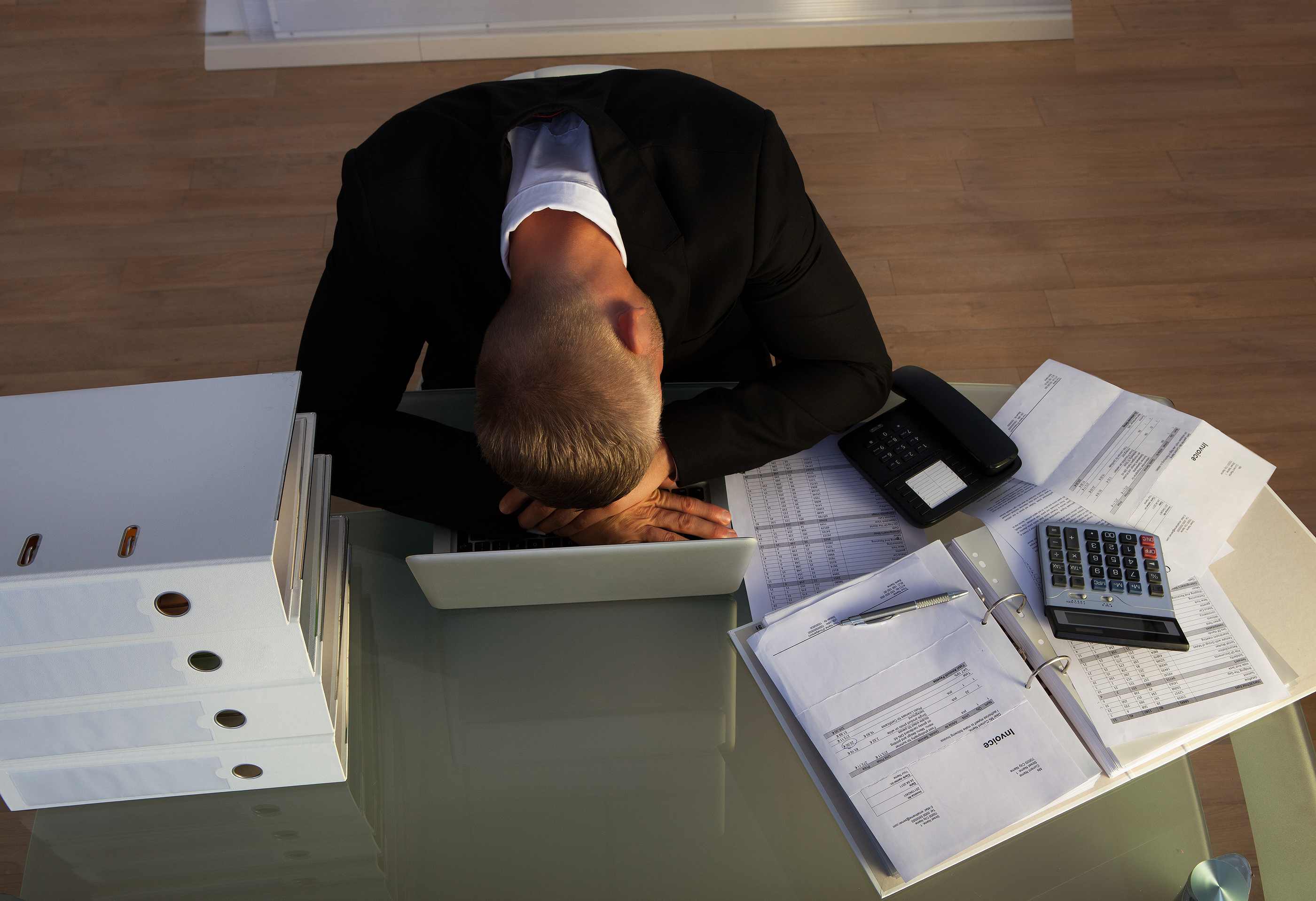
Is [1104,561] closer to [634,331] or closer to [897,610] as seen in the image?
[897,610]

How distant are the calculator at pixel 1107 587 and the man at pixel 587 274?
1.06 ft

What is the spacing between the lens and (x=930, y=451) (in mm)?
1136

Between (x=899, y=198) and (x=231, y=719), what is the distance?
2.26 meters

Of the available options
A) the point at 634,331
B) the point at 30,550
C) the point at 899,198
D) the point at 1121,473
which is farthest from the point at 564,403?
the point at 899,198

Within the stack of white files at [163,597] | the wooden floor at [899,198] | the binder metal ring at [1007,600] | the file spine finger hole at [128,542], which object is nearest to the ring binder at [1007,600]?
the binder metal ring at [1007,600]

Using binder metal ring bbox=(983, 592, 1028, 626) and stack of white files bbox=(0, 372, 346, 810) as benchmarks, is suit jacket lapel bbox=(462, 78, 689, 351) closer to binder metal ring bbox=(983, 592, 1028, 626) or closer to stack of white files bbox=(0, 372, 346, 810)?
stack of white files bbox=(0, 372, 346, 810)

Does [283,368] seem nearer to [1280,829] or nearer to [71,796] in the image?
[71,796]

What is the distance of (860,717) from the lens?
3.06 ft

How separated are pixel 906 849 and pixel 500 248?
806 millimetres

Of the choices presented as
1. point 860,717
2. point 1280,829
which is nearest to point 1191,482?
point 1280,829

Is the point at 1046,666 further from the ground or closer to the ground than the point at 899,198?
further from the ground

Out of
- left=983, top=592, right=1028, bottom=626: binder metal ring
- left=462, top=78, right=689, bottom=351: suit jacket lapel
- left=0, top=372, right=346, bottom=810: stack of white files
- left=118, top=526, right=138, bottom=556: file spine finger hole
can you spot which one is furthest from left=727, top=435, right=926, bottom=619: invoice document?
left=118, top=526, right=138, bottom=556: file spine finger hole

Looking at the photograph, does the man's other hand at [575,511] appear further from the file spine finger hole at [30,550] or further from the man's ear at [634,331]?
the file spine finger hole at [30,550]

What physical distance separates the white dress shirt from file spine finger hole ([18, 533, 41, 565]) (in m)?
0.57
